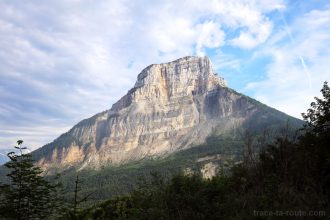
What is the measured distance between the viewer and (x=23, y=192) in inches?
717

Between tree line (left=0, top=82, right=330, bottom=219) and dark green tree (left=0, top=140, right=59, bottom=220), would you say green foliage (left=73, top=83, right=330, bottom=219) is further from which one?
dark green tree (left=0, top=140, right=59, bottom=220)

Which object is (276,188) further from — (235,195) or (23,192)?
(23,192)

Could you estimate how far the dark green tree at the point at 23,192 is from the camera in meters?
18.2

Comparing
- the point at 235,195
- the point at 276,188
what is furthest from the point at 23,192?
the point at 276,188

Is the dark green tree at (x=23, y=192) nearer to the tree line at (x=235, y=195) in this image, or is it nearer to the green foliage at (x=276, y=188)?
the tree line at (x=235, y=195)

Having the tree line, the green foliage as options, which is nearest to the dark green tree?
the tree line

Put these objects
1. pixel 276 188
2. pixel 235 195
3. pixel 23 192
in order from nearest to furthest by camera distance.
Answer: pixel 276 188 → pixel 23 192 → pixel 235 195

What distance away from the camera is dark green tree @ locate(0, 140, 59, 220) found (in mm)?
18188

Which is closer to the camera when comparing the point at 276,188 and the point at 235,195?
the point at 276,188

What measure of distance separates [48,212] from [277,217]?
38.5 ft

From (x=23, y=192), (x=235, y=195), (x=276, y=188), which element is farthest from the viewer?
(x=235, y=195)

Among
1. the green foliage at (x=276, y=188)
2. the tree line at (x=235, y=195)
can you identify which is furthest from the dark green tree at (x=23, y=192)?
the green foliage at (x=276, y=188)

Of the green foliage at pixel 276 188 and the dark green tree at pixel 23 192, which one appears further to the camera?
the dark green tree at pixel 23 192

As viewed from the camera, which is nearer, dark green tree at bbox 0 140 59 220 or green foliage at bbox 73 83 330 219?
green foliage at bbox 73 83 330 219
